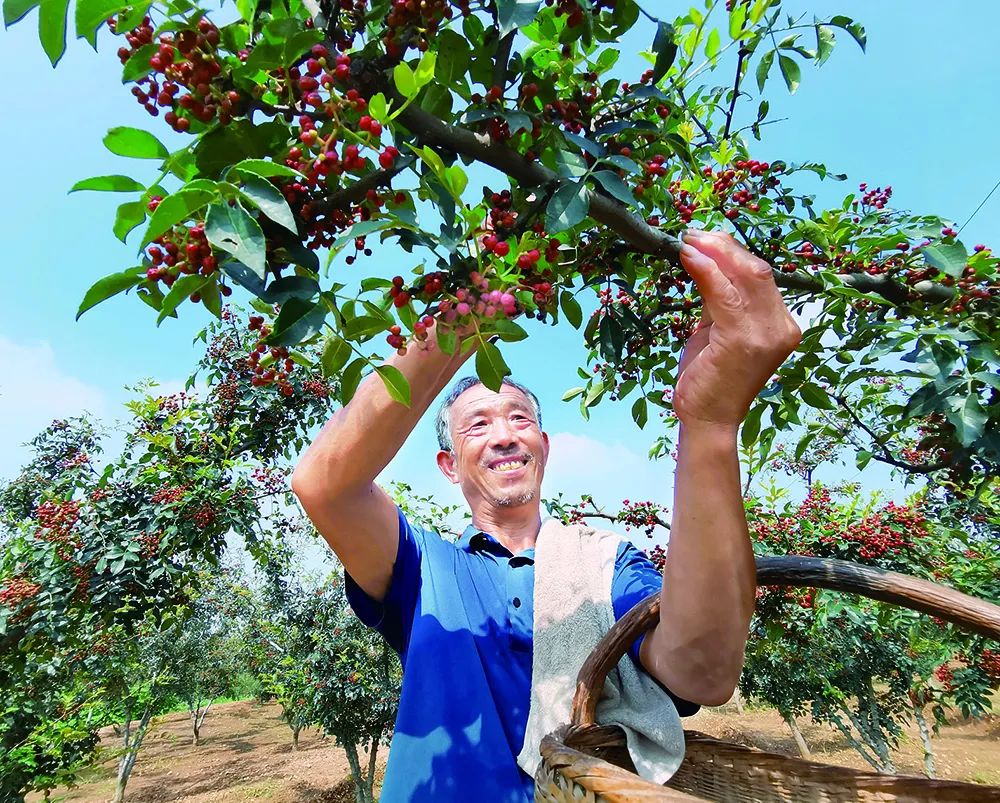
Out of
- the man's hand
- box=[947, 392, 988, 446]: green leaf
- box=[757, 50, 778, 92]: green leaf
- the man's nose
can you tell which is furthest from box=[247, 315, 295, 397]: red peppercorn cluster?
box=[947, 392, 988, 446]: green leaf

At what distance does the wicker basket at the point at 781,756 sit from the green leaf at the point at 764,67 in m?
1.26

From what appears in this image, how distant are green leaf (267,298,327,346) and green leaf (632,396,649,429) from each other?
5.10 feet

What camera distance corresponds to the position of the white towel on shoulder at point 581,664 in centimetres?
119

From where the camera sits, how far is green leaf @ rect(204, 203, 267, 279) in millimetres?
630

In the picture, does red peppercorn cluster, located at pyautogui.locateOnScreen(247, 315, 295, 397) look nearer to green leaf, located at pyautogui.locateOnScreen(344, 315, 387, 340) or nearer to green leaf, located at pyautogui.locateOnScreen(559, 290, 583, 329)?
green leaf, located at pyautogui.locateOnScreen(344, 315, 387, 340)

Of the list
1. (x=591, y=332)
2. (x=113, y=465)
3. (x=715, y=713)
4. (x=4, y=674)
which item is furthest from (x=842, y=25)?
(x=715, y=713)

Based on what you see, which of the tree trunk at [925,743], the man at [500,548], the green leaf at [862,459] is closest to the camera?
the man at [500,548]

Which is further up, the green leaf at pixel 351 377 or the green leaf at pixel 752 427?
the green leaf at pixel 752 427

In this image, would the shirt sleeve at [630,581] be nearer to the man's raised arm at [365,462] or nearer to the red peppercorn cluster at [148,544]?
the man's raised arm at [365,462]

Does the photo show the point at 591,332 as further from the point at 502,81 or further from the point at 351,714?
the point at 351,714

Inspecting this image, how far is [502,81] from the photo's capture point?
99cm

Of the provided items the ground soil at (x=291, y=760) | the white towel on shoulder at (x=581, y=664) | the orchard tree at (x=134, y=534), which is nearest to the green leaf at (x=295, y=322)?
the white towel on shoulder at (x=581, y=664)

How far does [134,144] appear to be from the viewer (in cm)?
77

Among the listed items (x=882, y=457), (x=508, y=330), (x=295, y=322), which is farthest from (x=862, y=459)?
(x=295, y=322)
